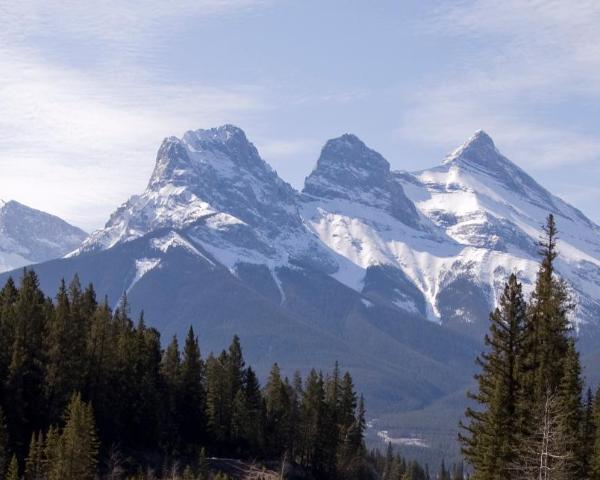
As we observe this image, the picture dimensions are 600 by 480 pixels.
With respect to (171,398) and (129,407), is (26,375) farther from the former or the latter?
(171,398)

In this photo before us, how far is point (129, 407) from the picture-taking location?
113000 millimetres

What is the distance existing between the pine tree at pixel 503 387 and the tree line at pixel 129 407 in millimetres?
32804

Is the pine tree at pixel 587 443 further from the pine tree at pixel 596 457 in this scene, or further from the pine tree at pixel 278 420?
the pine tree at pixel 278 420

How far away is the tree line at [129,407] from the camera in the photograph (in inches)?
3654

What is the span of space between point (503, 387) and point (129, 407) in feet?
198

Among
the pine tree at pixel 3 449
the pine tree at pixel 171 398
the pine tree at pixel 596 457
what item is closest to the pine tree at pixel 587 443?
the pine tree at pixel 596 457

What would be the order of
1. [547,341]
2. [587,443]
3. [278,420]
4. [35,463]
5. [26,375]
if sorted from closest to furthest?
[547,341] → [587,443] → [35,463] → [26,375] → [278,420]

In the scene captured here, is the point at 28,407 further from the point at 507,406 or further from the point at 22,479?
the point at 507,406

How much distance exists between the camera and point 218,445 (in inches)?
4877

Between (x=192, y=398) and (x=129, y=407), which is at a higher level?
(x=192, y=398)

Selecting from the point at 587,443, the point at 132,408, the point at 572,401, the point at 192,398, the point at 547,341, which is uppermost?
the point at 547,341

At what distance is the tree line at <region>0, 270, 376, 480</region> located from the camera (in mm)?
92812

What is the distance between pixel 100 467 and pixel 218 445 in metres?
27.7

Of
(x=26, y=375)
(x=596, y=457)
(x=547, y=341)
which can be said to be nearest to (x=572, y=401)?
(x=547, y=341)
